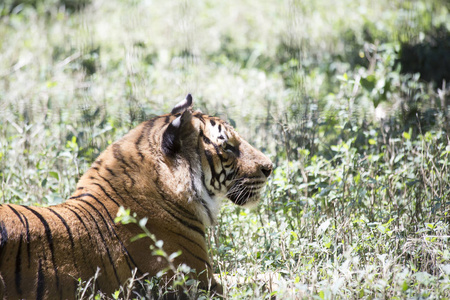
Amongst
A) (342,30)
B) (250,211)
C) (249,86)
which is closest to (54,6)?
(249,86)

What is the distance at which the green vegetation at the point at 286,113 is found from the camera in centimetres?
307

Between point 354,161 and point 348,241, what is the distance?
2.22 feet

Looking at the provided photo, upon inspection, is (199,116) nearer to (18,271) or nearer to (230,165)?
(230,165)

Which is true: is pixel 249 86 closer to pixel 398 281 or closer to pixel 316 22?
pixel 316 22

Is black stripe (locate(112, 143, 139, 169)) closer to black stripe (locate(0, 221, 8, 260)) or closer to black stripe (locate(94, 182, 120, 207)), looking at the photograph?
black stripe (locate(94, 182, 120, 207))

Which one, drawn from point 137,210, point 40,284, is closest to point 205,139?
point 137,210

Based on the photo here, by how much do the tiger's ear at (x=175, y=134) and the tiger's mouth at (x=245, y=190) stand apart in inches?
18.5

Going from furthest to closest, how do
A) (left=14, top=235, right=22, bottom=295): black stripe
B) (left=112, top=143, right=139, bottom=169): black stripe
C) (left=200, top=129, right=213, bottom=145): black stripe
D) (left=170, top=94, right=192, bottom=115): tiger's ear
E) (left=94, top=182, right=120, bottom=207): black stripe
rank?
(left=170, top=94, right=192, bottom=115): tiger's ear < (left=200, top=129, right=213, bottom=145): black stripe < (left=112, top=143, right=139, bottom=169): black stripe < (left=94, top=182, right=120, bottom=207): black stripe < (left=14, top=235, right=22, bottom=295): black stripe

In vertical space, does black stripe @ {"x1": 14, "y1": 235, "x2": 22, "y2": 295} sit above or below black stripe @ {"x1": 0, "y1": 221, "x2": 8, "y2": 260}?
below

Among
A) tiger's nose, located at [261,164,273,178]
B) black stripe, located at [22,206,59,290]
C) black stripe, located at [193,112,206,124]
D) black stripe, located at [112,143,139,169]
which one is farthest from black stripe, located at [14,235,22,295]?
tiger's nose, located at [261,164,273,178]

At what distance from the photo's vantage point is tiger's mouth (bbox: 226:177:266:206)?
10.7 ft

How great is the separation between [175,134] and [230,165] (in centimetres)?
43

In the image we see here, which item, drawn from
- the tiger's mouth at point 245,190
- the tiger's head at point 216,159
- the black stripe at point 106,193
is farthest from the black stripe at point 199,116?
the black stripe at point 106,193

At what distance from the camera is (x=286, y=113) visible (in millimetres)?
4344
